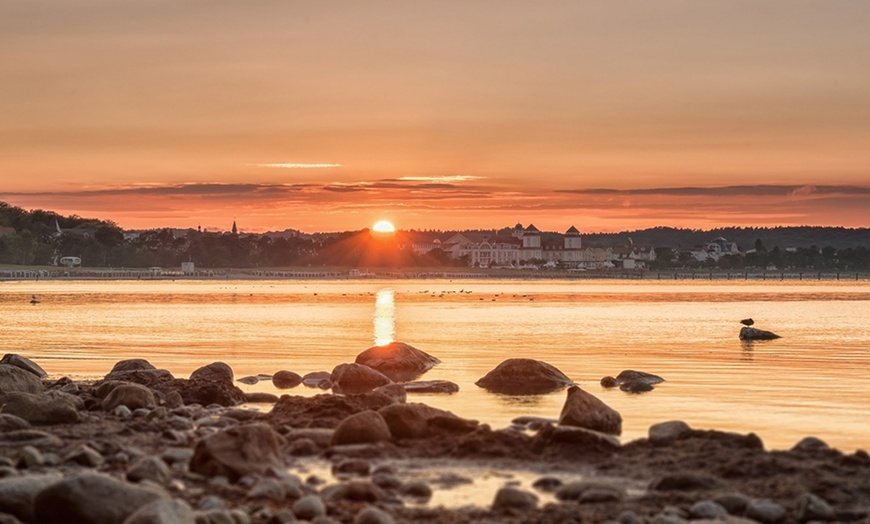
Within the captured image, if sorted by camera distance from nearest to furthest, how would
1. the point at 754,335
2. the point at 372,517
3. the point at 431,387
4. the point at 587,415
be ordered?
1. the point at 372,517
2. the point at 587,415
3. the point at 431,387
4. the point at 754,335

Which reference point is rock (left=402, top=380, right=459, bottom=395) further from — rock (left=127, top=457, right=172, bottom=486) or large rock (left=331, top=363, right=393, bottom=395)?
rock (left=127, top=457, right=172, bottom=486)

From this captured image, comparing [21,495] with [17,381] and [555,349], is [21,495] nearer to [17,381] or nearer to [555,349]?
[17,381]

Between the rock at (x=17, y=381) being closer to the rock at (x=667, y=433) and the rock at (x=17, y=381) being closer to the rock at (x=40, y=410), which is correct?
the rock at (x=40, y=410)

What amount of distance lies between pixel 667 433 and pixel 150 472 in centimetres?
799

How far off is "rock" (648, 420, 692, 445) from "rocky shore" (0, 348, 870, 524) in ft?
0.11

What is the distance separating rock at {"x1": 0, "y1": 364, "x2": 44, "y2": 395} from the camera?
74.9ft

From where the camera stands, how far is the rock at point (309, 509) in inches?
506

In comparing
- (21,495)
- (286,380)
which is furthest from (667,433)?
(286,380)

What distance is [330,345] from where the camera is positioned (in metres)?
48.1


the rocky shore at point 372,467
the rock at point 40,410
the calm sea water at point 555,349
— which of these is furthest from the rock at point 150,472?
the calm sea water at point 555,349

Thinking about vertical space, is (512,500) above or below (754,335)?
above

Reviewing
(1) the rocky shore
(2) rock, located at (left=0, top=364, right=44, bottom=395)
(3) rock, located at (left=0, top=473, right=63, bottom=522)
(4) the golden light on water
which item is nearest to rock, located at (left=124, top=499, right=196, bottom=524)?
(1) the rocky shore

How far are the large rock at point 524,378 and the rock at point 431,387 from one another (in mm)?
1020

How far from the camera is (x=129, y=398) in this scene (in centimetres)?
2184
